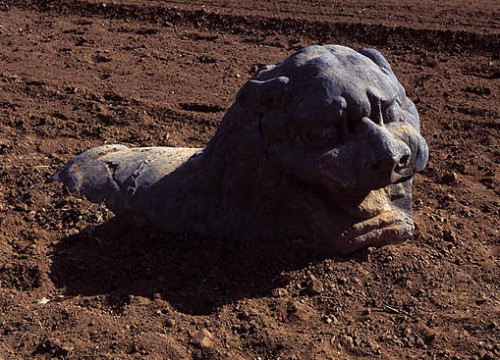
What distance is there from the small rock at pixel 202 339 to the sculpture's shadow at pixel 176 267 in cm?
25

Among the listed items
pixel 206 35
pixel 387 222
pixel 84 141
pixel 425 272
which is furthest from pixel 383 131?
pixel 206 35

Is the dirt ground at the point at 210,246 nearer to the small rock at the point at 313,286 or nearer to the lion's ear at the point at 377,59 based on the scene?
the small rock at the point at 313,286

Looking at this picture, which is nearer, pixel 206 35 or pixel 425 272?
pixel 425 272

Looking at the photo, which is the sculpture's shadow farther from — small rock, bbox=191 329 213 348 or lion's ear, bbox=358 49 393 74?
lion's ear, bbox=358 49 393 74

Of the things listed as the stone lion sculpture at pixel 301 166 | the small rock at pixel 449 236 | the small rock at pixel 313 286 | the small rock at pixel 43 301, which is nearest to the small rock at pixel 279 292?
the small rock at pixel 313 286

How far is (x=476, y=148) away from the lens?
23.4 feet

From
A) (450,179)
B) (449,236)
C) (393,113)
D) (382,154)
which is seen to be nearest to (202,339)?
(382,154)

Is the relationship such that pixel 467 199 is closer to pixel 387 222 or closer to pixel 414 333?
pixel 387 222

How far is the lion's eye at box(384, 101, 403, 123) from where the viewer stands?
4.61 m

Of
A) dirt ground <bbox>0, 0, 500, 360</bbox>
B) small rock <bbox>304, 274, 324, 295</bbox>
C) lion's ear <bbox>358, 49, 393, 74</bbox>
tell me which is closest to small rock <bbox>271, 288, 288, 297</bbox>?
dirt ground <bbox>0, 0, 500, 360</bbox>

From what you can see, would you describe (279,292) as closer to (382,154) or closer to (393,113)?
(382,154)

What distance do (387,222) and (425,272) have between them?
0.44 m

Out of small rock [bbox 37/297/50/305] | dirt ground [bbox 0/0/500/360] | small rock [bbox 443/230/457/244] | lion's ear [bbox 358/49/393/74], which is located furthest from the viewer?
small rock [bbox 443/230/457/244]

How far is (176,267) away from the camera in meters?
5.09
